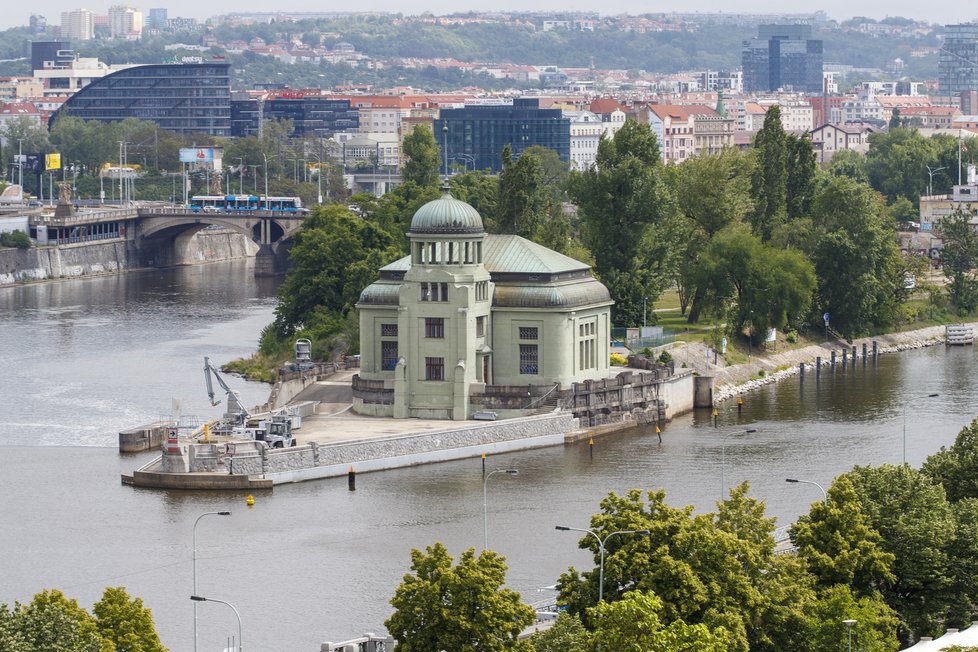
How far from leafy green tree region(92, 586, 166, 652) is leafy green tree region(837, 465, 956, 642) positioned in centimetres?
2113

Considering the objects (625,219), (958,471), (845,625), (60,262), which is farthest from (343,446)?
(60,262)

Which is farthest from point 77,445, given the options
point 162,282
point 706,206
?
point 162,282

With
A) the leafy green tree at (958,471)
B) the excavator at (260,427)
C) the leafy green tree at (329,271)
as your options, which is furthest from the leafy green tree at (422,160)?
the leafy green tree at (958,471)

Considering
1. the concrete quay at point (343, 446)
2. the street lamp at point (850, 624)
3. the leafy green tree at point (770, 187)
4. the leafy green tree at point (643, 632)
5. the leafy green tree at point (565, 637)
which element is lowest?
the concrete quay at point (343, 446)

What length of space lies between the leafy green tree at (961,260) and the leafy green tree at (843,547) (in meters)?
83.0

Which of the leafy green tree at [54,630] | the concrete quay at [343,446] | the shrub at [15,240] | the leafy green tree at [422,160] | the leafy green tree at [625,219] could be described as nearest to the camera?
the leafy green tree at [54,630]

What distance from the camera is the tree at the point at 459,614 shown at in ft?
202

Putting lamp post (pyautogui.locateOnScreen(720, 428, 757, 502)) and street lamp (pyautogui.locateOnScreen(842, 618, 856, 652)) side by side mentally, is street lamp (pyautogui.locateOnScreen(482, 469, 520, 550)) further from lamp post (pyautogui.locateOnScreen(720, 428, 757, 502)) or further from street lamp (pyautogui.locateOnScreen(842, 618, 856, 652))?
street lamp (pyautogui.locateOnScreen(842, 618, 856, 652))

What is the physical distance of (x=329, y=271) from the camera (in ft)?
428

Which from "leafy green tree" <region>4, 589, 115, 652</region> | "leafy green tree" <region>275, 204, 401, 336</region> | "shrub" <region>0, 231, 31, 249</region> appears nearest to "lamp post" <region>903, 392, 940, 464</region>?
"leafy green tree" <region>275, 204, 401, 336</region>

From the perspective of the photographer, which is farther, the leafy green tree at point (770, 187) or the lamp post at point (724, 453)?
the leafy green tree at point (770, 187)

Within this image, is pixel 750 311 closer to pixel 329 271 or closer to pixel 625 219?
pixel 625 219

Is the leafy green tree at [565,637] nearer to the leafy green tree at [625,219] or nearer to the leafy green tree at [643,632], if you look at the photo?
the leafy green tree at [643,632]

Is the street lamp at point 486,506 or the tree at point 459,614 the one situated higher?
the tree at point 459,614
